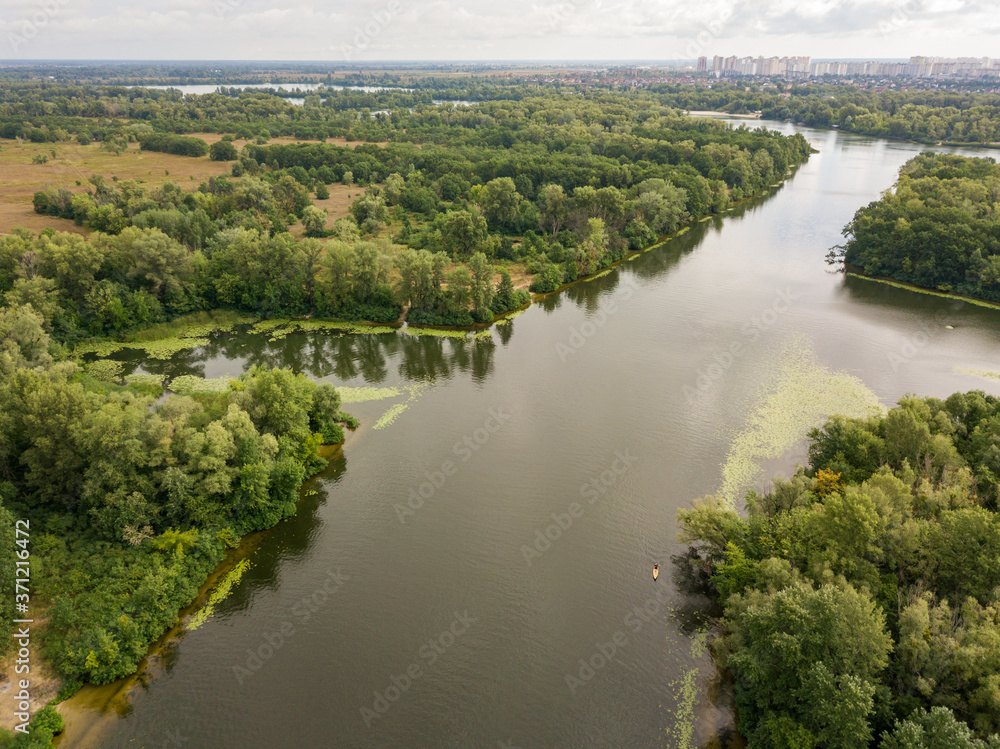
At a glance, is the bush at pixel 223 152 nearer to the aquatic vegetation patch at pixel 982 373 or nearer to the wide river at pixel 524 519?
the wide river at pixel 524 519

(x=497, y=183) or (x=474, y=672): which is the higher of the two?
(x=497, y=183)

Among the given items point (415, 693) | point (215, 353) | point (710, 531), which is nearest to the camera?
point (415, 693)

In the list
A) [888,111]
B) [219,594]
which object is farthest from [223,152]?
[888,111]

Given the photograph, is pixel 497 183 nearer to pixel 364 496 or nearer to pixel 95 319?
pixel 95 319

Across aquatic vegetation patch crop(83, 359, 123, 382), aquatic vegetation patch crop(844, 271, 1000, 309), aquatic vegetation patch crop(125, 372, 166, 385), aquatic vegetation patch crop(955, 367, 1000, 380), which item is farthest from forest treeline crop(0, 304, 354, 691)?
aquatic vegetation patch crop(844, 271, 1000, 309)

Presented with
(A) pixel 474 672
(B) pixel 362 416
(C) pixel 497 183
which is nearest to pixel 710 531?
(A) pixel 474 672

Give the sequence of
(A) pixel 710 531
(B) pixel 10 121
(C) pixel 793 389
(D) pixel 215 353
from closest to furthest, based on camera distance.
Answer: (A) pixel 710 531 → (C) pixel 793 389 → (D) pixel 215 353 → (B) pixel 10 121

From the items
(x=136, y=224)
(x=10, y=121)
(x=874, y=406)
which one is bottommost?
(x=874, y=406)
